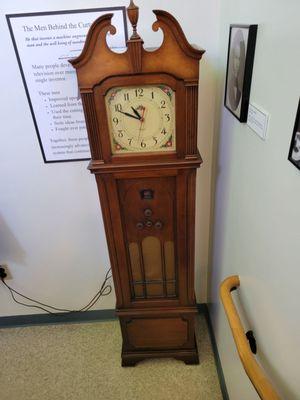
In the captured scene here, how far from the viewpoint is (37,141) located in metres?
1.37

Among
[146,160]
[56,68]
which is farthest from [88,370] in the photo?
[56,68]

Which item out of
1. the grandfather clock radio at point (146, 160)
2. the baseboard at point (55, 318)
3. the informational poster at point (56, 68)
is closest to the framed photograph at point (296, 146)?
the grandfather clock radio at point (146, 160)

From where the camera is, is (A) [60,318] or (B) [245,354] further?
(A) [60,318]

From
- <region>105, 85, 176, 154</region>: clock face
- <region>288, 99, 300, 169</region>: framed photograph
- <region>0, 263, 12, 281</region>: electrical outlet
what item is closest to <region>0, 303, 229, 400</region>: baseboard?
<region>0, 263, 12, 281</region>: electrical outlet

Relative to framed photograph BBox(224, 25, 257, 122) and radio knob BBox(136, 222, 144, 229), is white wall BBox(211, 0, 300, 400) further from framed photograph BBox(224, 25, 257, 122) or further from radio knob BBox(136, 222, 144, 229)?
radio knob BBox(136, 222, 144, 229)

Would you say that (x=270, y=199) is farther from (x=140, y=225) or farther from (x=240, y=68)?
(x=140, y=225)

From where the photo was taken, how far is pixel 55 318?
1893 millimetres

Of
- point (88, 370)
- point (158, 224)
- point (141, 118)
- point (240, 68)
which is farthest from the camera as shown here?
point (88, 370)

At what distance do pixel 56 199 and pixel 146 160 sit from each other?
0.66 m

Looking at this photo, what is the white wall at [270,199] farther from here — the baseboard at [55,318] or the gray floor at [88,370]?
the baseboard at [55,318]

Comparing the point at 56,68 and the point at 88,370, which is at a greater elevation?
the point at 56,68

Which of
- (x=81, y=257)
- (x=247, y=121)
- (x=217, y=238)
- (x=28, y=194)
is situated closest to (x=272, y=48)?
(x=247, y=121)

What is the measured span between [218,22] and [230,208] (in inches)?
28.9

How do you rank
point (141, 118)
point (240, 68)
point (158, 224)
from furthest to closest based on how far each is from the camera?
1. point (158, 224)
2. point (141, 118)
3. point (240, 68)
